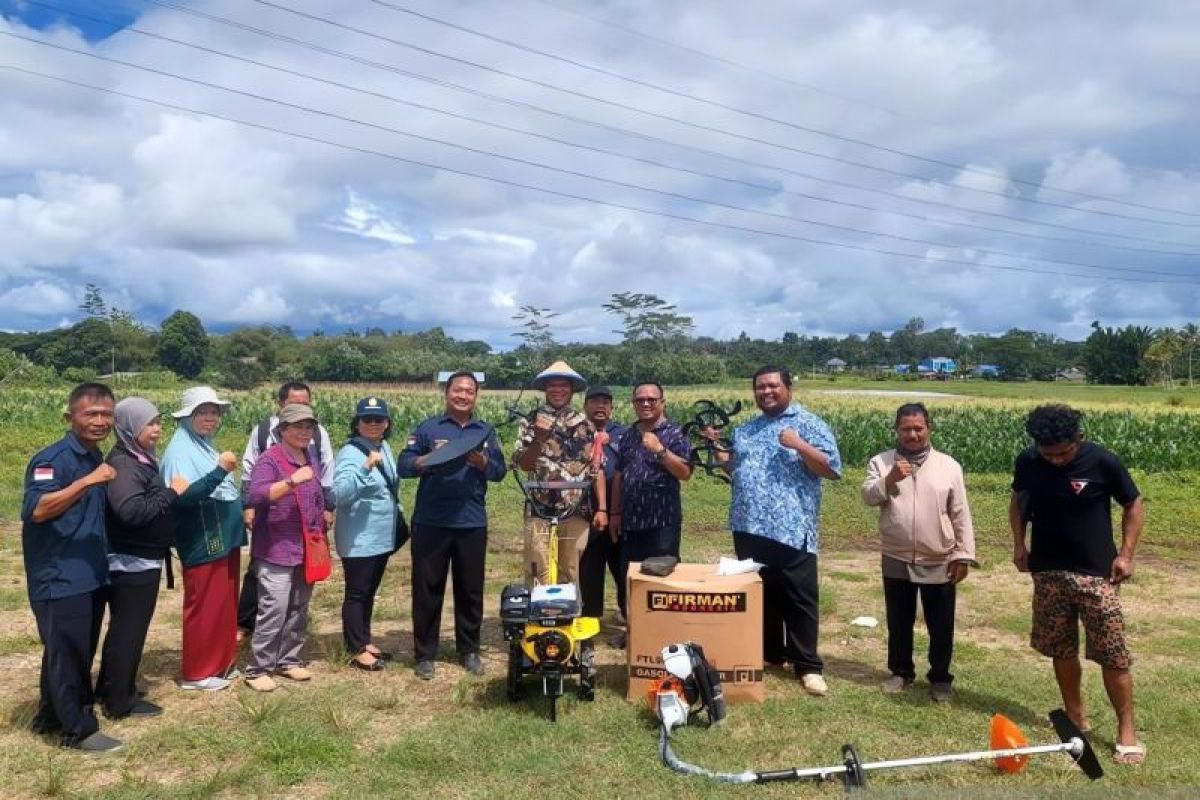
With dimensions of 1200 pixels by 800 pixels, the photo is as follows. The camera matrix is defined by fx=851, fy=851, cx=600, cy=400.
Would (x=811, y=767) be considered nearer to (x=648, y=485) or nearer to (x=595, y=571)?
(x=648, y=485)

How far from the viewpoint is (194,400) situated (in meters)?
4.82

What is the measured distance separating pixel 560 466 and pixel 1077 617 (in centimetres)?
298

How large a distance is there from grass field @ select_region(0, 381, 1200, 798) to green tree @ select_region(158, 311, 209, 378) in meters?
42.3

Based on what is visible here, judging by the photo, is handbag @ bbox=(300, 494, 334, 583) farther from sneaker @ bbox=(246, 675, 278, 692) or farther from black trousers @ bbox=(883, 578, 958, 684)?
black trousers @ bbox=(883, 578, 958, 684)

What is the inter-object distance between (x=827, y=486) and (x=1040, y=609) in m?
9.26

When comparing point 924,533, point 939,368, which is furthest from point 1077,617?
point 939,368

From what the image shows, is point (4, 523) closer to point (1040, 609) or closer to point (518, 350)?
point (1040, 609)

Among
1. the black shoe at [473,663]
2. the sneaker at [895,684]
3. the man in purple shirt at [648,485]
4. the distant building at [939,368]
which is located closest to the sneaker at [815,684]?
the sneaker at [895,684]

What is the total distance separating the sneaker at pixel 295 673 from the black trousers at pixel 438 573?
2.18 ft

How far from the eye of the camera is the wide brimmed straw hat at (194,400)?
15.6ft

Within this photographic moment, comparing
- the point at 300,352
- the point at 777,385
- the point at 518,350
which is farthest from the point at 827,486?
the point at 300,352

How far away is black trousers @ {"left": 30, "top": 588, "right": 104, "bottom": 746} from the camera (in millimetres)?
3992

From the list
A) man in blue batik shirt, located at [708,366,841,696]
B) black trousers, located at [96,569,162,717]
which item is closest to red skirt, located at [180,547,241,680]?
black trousers, located at [96,569,162,717]

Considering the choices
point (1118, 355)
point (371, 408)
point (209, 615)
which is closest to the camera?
point (209, 615)
